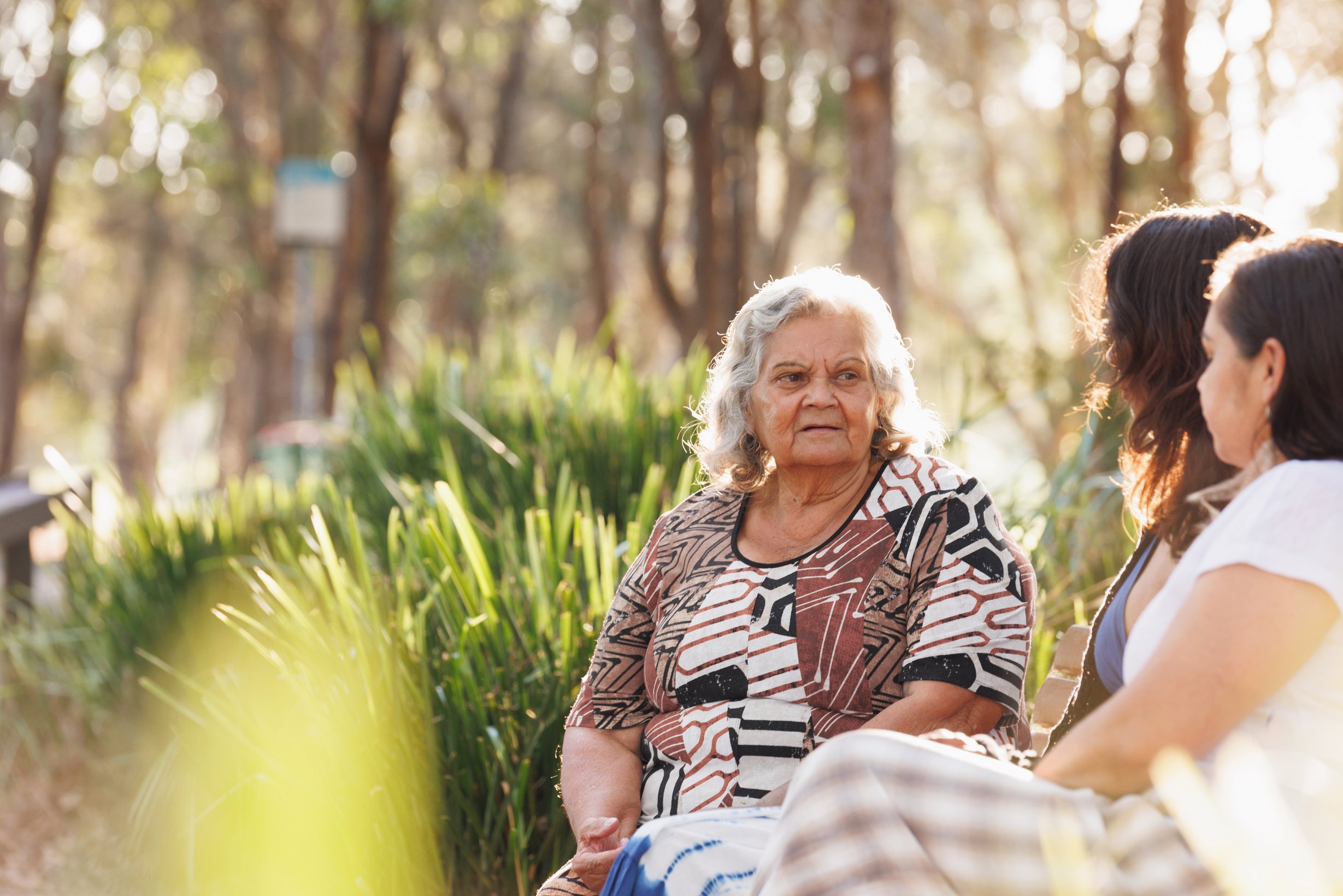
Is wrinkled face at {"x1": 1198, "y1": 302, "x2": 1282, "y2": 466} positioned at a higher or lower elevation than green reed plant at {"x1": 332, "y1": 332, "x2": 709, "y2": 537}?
higher

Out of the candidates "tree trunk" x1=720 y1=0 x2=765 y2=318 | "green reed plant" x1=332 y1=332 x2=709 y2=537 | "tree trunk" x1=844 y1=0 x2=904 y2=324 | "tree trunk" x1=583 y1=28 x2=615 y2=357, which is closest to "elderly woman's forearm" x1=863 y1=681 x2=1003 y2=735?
"green reed plant" x1=332 y1=332 x2=709 y2=537

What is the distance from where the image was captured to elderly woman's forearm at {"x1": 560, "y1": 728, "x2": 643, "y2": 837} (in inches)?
96.8

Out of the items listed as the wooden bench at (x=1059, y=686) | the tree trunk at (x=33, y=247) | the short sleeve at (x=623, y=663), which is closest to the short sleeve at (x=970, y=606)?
the wooden bench at (x=1059, y=686)

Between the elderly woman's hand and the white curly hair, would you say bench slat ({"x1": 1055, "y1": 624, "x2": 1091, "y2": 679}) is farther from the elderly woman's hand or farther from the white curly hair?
the elderly woman's hand

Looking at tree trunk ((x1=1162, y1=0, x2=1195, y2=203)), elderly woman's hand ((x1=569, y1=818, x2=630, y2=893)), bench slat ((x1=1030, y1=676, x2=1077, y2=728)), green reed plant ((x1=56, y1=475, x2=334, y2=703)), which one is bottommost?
green reed plant ((x1=56, y1=475, x2=334, y2=703))

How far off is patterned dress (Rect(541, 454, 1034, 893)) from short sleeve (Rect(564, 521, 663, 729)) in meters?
0.06

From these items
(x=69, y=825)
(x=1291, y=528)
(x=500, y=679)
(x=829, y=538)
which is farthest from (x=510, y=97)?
(x=1291, y=528)

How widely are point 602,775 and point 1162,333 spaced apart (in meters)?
1.27

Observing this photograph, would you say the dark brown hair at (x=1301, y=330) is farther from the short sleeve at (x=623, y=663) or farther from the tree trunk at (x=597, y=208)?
the tree trunk at (x=597, y=208)

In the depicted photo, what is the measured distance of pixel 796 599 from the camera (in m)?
2.43

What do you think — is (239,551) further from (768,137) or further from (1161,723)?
(768,137)

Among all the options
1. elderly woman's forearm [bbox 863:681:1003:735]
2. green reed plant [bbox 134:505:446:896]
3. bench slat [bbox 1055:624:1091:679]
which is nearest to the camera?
elderly woman's forearm [bbox 863:681:1003:735]

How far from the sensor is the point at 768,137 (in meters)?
20.6

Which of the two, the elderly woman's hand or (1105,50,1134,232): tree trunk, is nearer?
the elderly woman's hand
